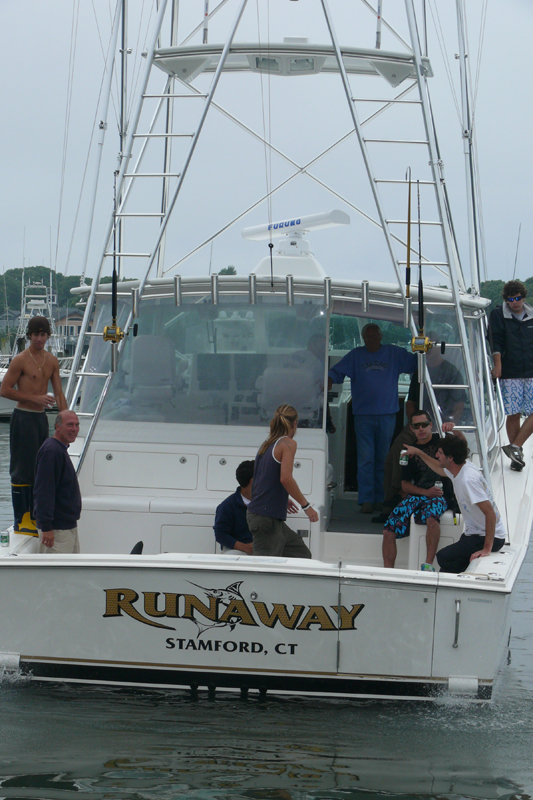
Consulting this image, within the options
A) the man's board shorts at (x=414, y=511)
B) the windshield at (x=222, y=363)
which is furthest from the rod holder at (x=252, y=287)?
the man's board shorts at (x=414, y=511)

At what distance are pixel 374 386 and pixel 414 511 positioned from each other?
1.41m

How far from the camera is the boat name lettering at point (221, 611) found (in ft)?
16.0

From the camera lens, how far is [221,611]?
16.2 feet

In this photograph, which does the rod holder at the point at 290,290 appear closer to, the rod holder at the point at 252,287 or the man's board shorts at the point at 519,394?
the rod holder at the point at 252,287

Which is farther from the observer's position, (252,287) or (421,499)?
(252,287)

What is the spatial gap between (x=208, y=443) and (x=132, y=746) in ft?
7.72

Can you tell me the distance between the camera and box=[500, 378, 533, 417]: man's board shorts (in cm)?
812

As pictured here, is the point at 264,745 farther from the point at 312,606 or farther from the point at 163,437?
the point at 163,437

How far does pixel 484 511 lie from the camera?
5.42 meters

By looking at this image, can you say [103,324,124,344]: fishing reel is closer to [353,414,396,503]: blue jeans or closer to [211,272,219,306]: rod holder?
[211,272,219,306]: rod holder

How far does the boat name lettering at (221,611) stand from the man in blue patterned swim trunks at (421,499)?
1.41 m

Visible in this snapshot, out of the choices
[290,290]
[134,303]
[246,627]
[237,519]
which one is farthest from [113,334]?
[246,627]

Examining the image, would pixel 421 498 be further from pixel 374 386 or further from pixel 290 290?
pixel 290 290

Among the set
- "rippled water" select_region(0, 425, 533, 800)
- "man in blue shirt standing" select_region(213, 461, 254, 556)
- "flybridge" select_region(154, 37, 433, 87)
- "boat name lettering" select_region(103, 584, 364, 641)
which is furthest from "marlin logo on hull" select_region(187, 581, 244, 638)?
"flybridge" select_region(154, 37, 433, 87)
